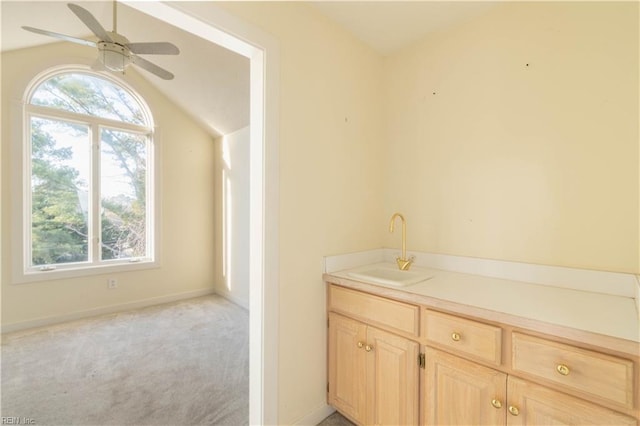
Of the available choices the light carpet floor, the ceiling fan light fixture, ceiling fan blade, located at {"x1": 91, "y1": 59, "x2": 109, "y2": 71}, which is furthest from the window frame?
the ceiling fan light fixture

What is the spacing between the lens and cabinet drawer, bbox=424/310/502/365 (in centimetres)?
109

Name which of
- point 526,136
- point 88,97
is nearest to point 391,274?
point 526,136

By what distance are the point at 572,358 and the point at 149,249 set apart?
4558 mm

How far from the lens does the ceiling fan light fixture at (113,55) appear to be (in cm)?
210

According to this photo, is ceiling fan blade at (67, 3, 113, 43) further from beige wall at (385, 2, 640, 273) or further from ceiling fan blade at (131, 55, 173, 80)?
beige wall at (385, 2, 640, 273)

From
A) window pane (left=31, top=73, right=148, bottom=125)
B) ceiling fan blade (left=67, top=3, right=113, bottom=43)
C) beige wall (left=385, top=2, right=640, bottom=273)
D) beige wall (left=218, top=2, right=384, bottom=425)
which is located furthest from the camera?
window pane (left=31, top=73, right=148, bottom=125)

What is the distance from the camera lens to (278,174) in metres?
1.51

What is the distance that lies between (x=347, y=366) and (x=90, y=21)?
2.79 m

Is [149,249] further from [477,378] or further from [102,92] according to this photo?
[477,378]

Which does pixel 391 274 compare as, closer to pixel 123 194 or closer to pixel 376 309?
pixel 376 309

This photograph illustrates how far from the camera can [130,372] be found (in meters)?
2.21

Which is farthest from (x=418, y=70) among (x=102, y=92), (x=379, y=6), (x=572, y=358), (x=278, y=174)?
(x=102, y=92)

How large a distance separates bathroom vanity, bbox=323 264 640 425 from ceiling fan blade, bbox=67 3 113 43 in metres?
2.25

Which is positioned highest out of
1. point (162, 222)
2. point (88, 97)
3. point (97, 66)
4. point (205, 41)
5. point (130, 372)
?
point (205, 41)
